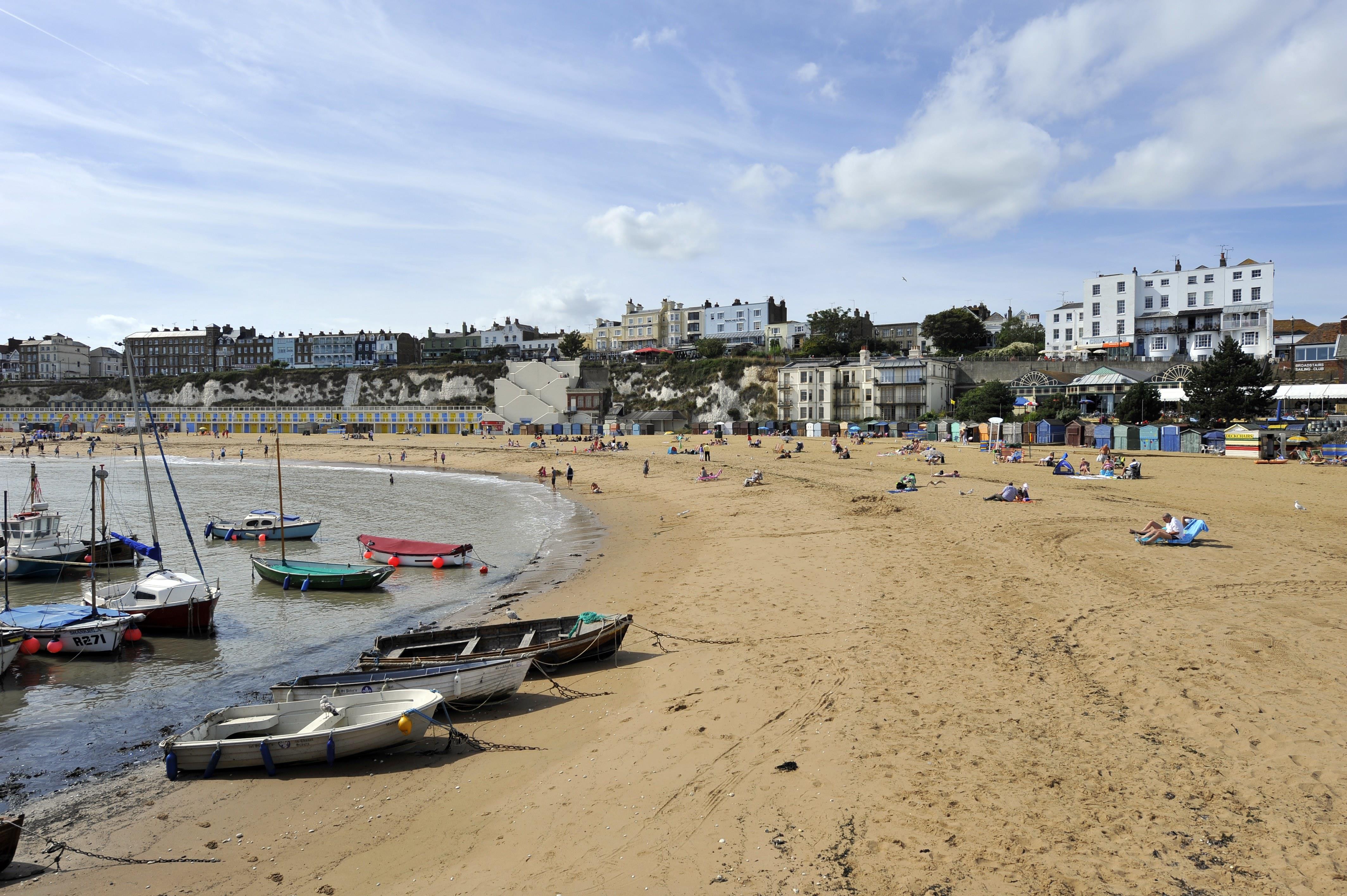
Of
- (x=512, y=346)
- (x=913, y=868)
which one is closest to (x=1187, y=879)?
(x=913, y=868)

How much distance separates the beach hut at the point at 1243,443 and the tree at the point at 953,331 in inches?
2197

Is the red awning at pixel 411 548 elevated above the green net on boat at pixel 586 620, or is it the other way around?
the green net on boat at pixel 586 620

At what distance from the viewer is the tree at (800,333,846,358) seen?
3733 inches

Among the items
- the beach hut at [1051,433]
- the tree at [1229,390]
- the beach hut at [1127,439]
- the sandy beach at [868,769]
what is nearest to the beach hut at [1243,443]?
the beach hut at [1127,439]

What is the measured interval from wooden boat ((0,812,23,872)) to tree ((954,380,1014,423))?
217 ft

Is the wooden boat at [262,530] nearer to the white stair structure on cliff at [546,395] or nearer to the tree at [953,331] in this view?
the white stair structure on cliff at [546,395]

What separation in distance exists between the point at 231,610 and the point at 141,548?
8.14 m

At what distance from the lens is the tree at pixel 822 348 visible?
9481 centimetres

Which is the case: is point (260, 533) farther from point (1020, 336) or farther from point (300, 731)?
point (1020, 336)

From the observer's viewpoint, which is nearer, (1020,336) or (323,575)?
(323,575)

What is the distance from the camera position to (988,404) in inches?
2633

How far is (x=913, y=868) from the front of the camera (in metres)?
7.31

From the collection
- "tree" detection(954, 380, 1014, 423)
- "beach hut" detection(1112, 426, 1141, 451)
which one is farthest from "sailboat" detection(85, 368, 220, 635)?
"tree" detection(954, 380, 1014, 423)

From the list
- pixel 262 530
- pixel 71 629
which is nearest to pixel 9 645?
pixel 71 629
